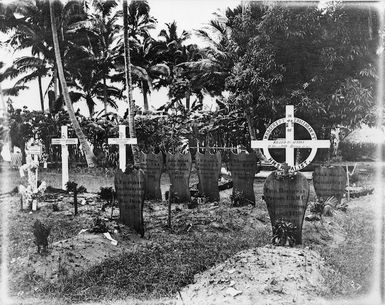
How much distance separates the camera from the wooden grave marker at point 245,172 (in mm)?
9820

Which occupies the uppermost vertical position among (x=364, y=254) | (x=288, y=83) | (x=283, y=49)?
(x=283, y=49)

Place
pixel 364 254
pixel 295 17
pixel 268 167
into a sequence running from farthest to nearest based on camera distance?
pixel 268 167 < pixel 295 17 < pixel 364 254

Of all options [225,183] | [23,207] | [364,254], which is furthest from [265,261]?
[225,183]

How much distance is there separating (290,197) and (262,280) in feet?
6.43

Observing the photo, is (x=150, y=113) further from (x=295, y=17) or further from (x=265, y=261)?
(x=265, y=261)

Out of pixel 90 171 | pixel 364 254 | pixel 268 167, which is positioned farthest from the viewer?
pixel 268 167

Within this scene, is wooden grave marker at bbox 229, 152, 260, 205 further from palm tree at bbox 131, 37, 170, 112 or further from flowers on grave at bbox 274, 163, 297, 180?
palm tree at bbox 131, 37, 170, 112

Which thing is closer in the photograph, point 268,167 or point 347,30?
point 347,30

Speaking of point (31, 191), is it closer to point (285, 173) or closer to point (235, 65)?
point (285, 173)

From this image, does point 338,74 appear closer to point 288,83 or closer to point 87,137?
point 288,83

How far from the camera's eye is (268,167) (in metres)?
19.2

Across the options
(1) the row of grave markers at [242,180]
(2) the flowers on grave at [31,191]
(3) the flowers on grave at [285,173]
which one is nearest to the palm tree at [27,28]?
(1) the row of grave markers at [242,180]

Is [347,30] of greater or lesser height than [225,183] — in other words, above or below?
above

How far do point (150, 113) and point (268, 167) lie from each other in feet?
19.8
